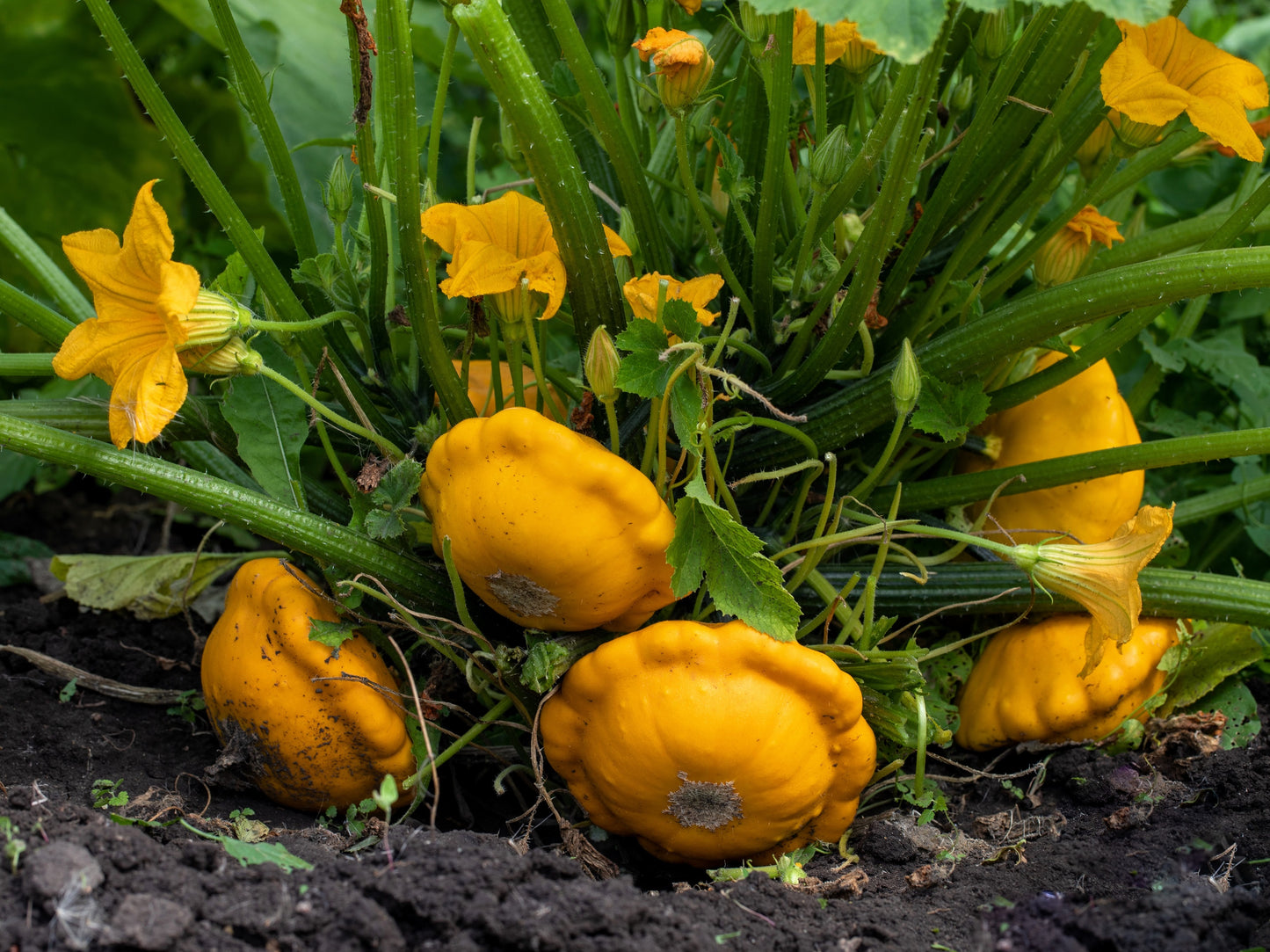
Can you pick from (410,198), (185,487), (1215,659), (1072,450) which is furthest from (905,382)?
(185,487)

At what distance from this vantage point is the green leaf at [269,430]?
130cm

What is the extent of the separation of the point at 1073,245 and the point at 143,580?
1.32 m

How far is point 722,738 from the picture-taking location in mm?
1110

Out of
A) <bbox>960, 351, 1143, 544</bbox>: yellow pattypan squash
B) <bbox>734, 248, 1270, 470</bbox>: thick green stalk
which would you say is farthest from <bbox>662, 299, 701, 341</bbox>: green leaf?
<bbox>960, 351, 1143, 544</bbox>: yellow pattypan squash

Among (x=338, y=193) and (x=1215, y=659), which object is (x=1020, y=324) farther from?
(x=338, y=193)

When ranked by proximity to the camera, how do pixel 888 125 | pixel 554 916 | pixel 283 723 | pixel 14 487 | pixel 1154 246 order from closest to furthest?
→ pixel 554 916, pixel 888 125, pixel 283 723, pixel 1154 246, pixel 14 487

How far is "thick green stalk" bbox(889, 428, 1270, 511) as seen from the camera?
47.9 inches

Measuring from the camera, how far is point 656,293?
45.9 inches

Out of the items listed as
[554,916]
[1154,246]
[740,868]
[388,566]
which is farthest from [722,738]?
[1154,246]

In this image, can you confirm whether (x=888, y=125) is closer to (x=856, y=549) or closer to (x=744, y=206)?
(x=744, y=206)

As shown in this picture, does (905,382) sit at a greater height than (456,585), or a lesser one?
greater

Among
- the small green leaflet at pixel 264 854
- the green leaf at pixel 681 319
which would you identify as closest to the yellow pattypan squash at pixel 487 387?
the green leaf at pixel 681 319

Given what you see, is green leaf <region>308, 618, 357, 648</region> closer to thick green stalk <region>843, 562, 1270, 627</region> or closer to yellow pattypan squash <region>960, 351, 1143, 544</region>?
thick green stalk <region>843, 562, 1270, 627</region>

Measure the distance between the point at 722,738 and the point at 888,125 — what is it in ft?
2.12
